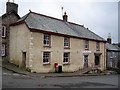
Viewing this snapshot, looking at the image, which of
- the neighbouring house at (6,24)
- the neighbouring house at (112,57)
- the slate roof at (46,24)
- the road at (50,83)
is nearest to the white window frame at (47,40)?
the slate roof at (46,24)

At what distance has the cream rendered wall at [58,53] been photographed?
88.6 feet

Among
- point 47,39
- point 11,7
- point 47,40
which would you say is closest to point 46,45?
point 47,40

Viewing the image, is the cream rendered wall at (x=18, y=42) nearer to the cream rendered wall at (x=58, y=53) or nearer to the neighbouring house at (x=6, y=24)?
the neighbouring house at (x=6, y=24)

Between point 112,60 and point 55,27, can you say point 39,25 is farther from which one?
point 112,60

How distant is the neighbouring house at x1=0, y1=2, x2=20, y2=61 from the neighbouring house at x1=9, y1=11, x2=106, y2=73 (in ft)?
2.69

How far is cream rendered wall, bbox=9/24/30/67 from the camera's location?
27.3 metres

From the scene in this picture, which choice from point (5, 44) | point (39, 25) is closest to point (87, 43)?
point (39, 25)

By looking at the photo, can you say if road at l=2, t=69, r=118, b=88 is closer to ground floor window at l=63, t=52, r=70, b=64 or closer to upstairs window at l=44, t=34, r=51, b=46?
upstairs window at l=44, t=34, r=51, b=46

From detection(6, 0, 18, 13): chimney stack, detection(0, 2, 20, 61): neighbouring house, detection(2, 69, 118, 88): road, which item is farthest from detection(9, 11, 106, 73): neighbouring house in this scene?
detection(2, 69, 118, 88): road

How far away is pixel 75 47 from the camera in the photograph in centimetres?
3281

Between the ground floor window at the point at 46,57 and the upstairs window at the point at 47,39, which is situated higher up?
the upstairs window at the point at 47,39

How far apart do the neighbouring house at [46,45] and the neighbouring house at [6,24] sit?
82 centimetres

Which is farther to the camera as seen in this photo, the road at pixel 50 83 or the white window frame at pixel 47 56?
the white window frame at pixel 47 56

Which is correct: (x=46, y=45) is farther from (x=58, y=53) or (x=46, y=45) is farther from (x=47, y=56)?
(x=58, y=53)
